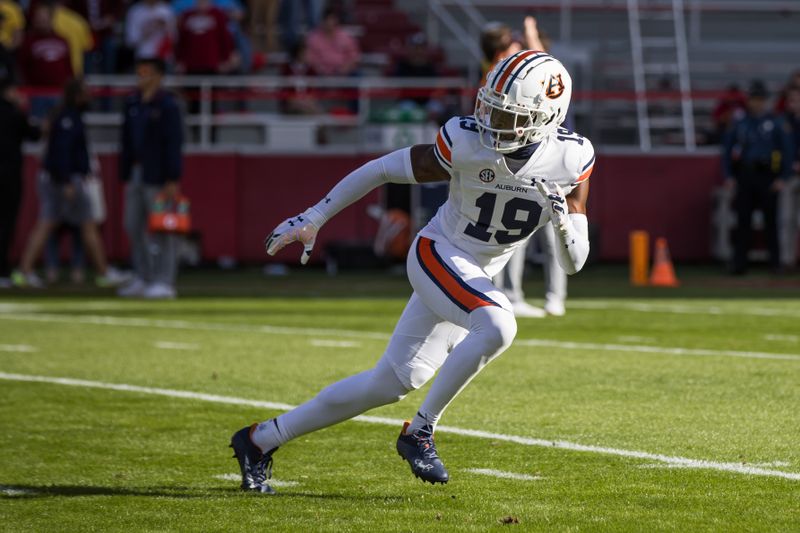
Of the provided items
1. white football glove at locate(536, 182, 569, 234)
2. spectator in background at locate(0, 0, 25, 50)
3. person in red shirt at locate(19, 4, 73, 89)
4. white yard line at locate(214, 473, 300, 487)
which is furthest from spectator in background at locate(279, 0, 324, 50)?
white football glove at locate(536, 182, 569, 234)

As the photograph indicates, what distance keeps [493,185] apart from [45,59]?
1318cm

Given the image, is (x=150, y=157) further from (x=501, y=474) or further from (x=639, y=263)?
(x=501, y=474)

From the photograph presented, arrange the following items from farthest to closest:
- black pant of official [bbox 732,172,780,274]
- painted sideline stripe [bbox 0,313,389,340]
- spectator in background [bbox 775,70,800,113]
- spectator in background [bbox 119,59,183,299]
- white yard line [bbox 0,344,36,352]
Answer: spectator in background [bbox 775,70,800,113] → black pant of official [bbox 732,172,780,274] → spectator in background [bbox 119,59,183,299] → painted sideline stripe [bbox 0,313,389,340] → white yard line [bbox 0,344,36,352]

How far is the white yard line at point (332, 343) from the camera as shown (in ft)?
32.7

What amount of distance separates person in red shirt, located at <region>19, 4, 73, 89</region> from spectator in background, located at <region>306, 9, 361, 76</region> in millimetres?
3153

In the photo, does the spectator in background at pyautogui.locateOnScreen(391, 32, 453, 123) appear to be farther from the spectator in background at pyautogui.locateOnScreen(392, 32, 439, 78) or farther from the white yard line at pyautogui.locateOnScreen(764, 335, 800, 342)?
the white yard line at pyautogui.locateOnScreen(764, 335, 800, 342)

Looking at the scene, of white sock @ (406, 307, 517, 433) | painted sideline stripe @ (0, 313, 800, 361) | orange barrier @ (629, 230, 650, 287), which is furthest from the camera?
orange barrier @ (629, 230, 650, 287)

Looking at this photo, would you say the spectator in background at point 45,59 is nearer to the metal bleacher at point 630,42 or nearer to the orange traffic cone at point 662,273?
the metal bleacher at point 630,42

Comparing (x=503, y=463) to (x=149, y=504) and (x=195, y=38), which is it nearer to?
(x=149, y=504)

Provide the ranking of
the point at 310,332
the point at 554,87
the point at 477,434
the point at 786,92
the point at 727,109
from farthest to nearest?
the point at 727,109 < the point at 786,92 < the point at 310,332 < the point at 477,434 < the point at 554,87

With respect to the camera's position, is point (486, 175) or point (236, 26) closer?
point (486, 175)

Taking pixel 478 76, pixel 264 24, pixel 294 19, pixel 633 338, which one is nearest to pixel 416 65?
pixel 478 76

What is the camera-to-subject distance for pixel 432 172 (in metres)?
5.55

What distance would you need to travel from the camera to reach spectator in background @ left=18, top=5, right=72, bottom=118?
17.6 meters
